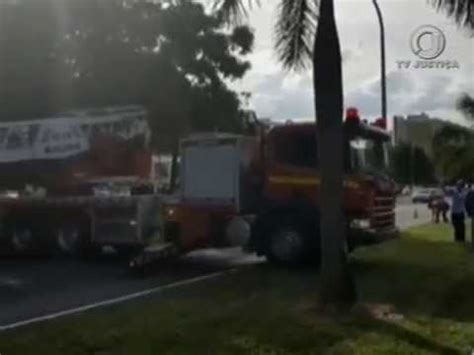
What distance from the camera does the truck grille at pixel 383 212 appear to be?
16672 millimetres

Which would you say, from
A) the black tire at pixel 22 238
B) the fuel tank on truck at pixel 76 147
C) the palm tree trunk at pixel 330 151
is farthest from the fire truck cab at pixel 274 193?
the palm tree trunk at pixel 330 151

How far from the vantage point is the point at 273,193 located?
17.1m

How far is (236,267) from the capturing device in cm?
1794

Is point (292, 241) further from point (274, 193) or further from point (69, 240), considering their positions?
point (69, 240)

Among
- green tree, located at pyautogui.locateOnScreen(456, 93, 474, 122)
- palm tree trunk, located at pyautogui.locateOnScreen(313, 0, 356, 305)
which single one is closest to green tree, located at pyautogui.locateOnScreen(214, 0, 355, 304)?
palm tree trunk, located at pyautogui.locateOnScreen(313, 0, 356, 305)

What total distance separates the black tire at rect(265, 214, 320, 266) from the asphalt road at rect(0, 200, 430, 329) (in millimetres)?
1375

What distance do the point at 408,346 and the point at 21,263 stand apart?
40.9 ft

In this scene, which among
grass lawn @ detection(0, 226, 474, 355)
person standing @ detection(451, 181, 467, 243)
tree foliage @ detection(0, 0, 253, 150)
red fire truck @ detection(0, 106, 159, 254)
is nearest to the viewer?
grass lawn @ detection(0, 226, 474, 355)

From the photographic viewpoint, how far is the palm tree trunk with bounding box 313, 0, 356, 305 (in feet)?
36.2

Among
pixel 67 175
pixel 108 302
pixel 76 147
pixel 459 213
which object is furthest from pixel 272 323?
pixel 459 213

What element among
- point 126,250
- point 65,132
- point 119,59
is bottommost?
point 126,250

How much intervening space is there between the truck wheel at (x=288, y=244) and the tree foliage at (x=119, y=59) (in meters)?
11.5

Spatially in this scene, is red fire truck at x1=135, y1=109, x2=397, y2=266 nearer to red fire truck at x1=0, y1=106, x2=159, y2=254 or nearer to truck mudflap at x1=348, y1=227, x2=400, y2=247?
truck mudflap at x1=348, y1=227, x2=400, y2=247

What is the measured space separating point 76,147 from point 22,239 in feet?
7.76
